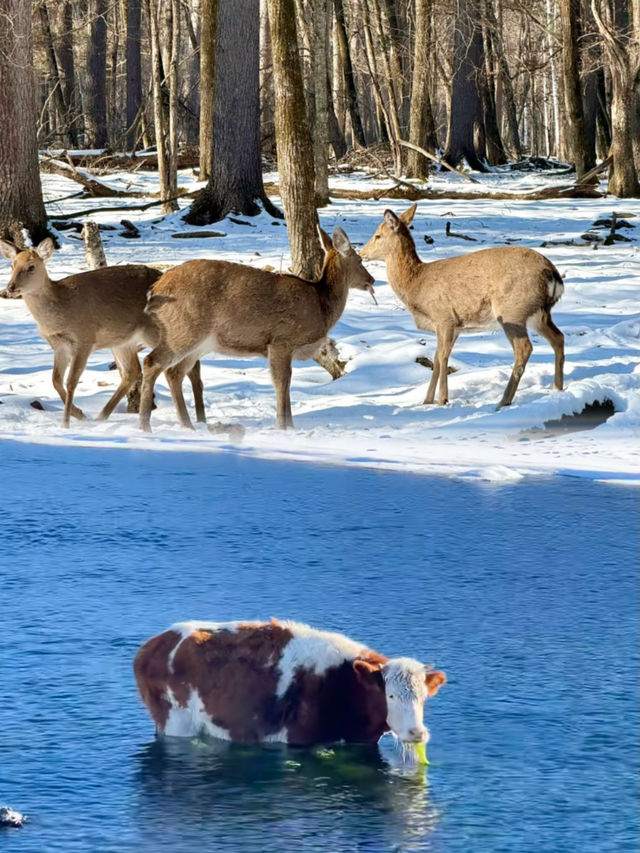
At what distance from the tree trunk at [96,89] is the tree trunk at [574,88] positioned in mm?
13786

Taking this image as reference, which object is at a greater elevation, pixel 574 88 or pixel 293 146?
pixel 574 88

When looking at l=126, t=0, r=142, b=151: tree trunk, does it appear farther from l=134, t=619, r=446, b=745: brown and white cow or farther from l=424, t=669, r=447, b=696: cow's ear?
l=424, t=669, r=447, b=696: cow's ear

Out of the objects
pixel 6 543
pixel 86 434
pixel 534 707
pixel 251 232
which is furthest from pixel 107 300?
pixel 251 232

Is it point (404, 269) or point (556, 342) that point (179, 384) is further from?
point (556, 342)

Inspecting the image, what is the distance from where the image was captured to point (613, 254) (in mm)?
18453

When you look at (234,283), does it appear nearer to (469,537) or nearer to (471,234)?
(469,537)

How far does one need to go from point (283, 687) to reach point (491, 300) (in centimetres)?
717

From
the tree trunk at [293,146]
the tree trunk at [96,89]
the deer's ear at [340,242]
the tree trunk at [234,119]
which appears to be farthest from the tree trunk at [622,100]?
the tree trunk at [96,89]

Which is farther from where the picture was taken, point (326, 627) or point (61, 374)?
point (61, 374)

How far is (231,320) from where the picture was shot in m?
9.96

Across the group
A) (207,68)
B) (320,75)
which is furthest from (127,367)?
(207,68)

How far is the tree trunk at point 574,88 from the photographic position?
1089 inches

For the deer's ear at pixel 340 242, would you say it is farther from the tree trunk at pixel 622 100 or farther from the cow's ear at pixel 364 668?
the tree trunk at pixel 622 100

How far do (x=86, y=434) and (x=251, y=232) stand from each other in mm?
10199
